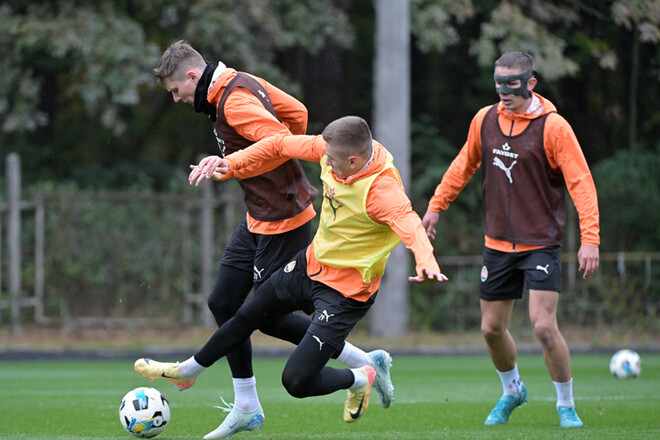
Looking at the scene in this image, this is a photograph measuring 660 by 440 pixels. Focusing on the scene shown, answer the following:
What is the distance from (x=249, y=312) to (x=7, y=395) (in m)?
3.81

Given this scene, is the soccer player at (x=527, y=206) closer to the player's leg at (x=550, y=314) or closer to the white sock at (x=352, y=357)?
the player's leg at (x=550, y=314)

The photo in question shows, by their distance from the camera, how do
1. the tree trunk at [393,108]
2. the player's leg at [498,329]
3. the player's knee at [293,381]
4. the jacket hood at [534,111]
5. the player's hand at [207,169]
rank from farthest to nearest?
the tree trunk at [393,108]
the player's leg at [498,329]
the jacket hood at [534,111]
the player's knee at [293,381]
the player's hand at [207,169]

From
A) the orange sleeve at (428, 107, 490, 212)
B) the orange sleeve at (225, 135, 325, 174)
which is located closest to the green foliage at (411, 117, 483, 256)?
the orange sleeve at (428, 107, 490, 212)

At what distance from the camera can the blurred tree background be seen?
15016mm

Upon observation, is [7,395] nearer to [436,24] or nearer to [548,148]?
[548,148]

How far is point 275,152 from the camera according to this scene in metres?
5.52

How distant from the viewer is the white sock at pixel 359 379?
575cm

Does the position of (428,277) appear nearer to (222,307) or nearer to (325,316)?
(325,316)

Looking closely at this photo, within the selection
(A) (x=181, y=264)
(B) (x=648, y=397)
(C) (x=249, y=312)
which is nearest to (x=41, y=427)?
(C) (x=249, y=312)

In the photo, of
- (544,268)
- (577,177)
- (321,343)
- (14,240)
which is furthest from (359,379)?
(14,240)

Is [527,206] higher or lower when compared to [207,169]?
lower

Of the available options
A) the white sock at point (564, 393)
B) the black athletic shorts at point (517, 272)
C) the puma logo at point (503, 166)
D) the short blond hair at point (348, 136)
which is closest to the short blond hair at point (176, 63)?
the short blond hair at point (348, 136)

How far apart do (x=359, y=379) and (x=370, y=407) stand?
6.56ft

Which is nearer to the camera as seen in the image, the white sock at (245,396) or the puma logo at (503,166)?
the white sock at (245,396)
